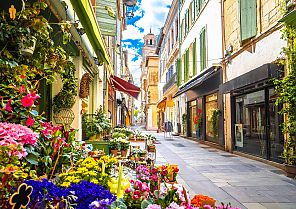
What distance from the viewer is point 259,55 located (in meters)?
9.32

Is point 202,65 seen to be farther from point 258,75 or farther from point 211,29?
point 258,75

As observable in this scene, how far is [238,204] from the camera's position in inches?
186

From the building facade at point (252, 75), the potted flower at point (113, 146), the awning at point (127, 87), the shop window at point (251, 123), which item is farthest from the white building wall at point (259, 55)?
the potted flower at point (113, 146)

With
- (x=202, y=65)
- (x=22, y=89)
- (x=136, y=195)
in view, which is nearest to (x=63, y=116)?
(x=22, y=89)

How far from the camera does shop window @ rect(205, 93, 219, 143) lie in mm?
14297

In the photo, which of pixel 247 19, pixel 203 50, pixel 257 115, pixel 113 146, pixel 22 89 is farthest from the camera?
pixel 203 50

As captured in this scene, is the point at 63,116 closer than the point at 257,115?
Yes

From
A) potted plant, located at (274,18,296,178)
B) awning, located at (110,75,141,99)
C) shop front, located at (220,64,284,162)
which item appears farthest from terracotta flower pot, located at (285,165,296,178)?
awning, located at (110,75,141,99)

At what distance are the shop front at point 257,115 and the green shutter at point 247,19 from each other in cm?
148

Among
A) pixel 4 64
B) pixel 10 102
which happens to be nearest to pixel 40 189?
pixel 10 102

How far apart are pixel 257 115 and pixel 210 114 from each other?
5.76 m

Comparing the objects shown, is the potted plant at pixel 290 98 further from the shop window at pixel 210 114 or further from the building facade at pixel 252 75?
the shop window at pixel 210 114

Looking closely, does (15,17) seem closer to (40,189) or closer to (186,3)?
(40,189)

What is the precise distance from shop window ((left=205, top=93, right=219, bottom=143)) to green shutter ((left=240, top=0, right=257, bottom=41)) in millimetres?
4736
